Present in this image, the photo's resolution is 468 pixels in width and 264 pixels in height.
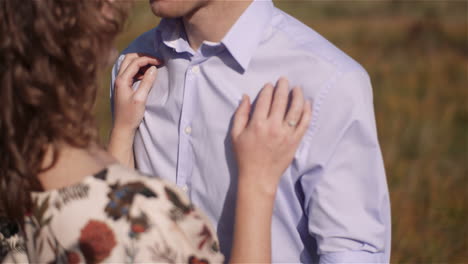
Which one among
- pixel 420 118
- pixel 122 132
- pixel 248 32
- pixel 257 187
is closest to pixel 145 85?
pixel 122 132

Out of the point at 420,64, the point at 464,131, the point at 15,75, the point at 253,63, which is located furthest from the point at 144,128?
the point at 420,64

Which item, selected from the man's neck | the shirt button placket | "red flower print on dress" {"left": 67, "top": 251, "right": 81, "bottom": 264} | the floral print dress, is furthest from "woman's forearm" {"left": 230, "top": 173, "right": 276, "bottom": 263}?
the man's neck

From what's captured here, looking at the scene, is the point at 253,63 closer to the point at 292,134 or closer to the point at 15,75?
the point at 292,134

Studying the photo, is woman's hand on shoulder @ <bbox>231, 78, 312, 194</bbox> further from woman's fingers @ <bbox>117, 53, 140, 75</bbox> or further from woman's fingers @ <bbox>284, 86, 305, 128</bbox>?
woman's fingers @ <bbox>117, 53, 140, 75</bbox>

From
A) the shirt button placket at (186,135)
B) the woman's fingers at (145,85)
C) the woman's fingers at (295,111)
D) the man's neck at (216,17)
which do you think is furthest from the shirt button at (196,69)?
the woman's fingers at (295,111)

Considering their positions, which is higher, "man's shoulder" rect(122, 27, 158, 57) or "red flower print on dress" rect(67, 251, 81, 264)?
"man's shoulder" rect(122, 27, 158, 57)

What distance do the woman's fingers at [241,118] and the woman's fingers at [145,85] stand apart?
1.48ft

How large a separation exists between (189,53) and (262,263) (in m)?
0.83

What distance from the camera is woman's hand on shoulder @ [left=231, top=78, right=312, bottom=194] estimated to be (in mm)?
2041

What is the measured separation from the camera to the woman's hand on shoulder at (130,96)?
8.07 feet

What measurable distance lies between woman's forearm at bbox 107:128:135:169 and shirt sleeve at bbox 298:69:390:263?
0.68m

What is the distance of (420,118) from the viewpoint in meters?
6.99

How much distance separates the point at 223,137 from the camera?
88.8 inches

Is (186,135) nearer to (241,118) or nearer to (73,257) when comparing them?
(241,118)
